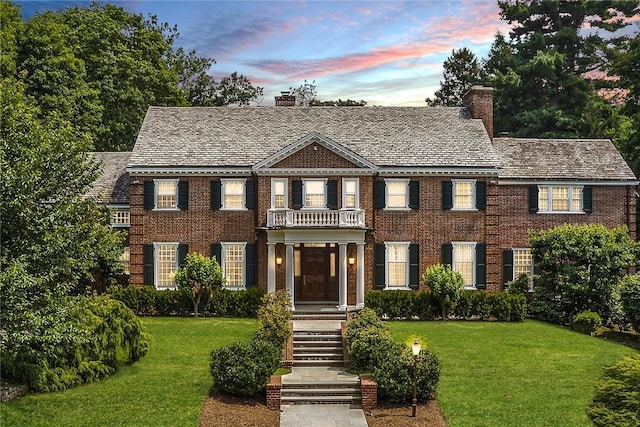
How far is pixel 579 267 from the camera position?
1115 inches

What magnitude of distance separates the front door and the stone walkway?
9282mm

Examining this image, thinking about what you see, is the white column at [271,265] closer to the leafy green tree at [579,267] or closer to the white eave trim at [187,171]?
the white eave trim at [187,171]

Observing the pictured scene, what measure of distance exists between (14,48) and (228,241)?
54.8ft

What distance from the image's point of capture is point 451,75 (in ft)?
213

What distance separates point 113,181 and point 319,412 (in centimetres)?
2010

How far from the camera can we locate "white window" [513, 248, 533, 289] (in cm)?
3222

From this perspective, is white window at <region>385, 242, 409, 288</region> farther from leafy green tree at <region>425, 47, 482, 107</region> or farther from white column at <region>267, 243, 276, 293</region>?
leafy green tree at <region>425, 47, 482, 107</region>

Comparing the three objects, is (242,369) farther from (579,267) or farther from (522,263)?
(522,263)

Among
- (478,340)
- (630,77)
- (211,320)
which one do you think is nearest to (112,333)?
(211,320)

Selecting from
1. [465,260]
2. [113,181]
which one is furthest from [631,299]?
[113,181]

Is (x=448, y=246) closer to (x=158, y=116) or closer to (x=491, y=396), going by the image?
(x=491, y=396)

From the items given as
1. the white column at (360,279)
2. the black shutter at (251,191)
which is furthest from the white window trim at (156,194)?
the white column at (360,279)

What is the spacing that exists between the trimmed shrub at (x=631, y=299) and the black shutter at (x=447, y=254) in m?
7.72

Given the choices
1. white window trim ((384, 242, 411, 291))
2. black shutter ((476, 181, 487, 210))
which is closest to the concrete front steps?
white window trim ((384, 242, 411, 291))
